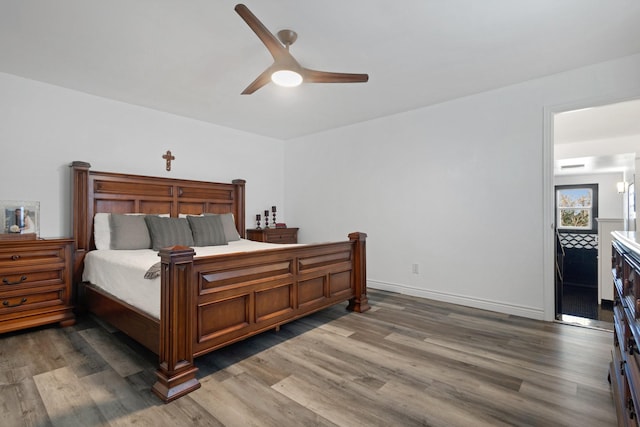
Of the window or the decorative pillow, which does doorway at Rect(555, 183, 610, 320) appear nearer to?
the window

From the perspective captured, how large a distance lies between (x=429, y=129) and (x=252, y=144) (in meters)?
2.81

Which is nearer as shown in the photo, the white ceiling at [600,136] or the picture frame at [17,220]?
the picture frame at [17,220]

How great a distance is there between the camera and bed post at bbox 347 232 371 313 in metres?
3.45

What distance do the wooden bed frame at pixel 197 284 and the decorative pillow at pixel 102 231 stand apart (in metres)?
0.09

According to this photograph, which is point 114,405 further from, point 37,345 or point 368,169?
point 368,169

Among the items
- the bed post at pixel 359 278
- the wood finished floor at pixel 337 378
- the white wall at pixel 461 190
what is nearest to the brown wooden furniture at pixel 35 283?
the wood finished floor at pixel 337 378

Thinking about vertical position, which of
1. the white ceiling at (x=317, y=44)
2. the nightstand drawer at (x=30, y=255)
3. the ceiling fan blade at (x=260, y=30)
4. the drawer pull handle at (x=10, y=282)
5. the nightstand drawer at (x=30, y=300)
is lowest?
the nightstand drawer at (x=30, y=300)

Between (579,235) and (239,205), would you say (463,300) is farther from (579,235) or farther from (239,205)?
(579,235)

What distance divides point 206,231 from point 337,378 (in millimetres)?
2349

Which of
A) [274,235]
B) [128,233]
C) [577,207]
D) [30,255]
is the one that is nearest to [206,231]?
[128,233]

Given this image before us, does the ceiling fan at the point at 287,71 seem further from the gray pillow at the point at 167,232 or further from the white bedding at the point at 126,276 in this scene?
the gray pillow at the point at 167,232

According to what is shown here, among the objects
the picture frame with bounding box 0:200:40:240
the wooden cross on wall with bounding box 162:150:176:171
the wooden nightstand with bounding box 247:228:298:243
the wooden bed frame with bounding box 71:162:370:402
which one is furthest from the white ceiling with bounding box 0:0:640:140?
the wooden nightstand with bounding box 247:228:298:243

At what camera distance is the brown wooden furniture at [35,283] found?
8.81ft

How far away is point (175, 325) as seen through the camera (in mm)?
1873
